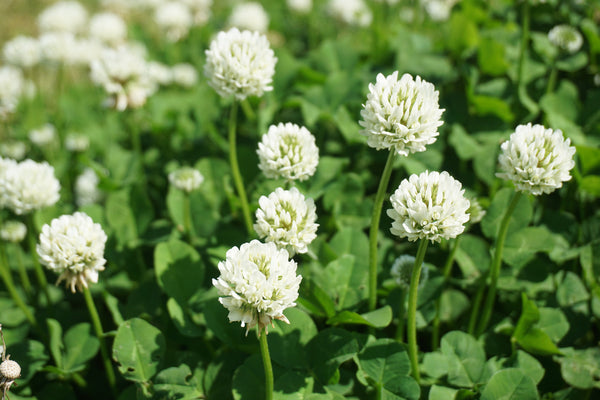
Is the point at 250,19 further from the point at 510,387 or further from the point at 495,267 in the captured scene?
the point at 510,387

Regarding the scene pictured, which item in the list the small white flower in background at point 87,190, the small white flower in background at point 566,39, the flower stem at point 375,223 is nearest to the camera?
the flower stem at point 375,223

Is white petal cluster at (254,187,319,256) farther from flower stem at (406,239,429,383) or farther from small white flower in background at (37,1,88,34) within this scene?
small white flower in background at (37,1,88,34)

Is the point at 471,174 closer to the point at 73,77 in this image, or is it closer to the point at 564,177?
the point at 564,177

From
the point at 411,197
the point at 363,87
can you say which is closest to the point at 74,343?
the point at 411,197

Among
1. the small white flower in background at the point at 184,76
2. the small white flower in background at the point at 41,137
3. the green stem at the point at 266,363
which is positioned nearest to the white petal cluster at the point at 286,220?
the green stem at the point at 266,363

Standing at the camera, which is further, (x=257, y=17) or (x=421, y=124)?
(x=257, y=17)

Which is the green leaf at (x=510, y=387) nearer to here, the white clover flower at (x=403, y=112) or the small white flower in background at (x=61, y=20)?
the white clover flower at (x=403, y=112)

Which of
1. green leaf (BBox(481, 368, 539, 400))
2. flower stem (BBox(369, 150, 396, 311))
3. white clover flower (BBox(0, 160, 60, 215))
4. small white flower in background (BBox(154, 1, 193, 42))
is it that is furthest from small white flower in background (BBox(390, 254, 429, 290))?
small white flower in background (BBox(154, 1, 193, 42))
